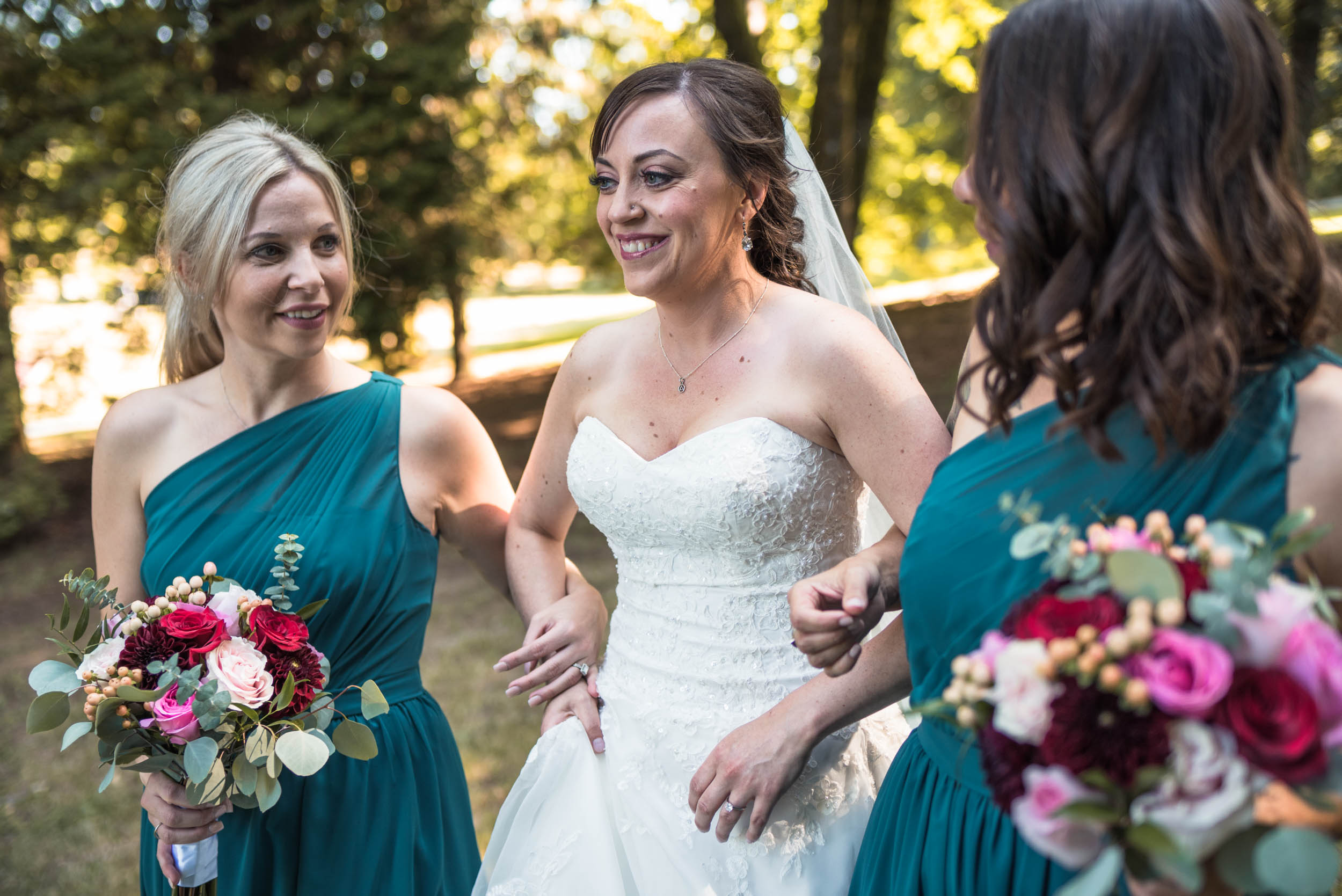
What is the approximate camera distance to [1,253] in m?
9.58

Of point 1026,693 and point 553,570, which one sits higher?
point 1026,693

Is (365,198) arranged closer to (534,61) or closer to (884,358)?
(534,61)

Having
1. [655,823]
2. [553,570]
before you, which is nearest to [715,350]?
[553,570]

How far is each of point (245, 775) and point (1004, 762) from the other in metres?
1.55

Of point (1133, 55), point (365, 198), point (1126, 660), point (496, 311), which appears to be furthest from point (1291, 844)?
point (496, 311)

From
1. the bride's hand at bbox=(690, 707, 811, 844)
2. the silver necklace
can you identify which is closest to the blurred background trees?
the silver necklace

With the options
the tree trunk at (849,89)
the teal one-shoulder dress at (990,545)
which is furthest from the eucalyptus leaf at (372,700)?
the tree trunk at (849,89)

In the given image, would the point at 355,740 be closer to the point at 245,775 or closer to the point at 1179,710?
the point at 245,775

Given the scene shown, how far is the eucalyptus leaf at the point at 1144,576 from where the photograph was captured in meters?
1.24

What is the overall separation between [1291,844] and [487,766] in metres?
5.00

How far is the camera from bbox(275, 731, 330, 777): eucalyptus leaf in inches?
80.6

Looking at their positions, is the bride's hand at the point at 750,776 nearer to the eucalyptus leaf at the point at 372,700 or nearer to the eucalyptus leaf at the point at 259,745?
the eucalyptus leaf at the point at 372,700

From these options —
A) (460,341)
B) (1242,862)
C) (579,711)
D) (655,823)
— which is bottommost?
(460,341)

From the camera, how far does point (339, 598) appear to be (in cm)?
276
